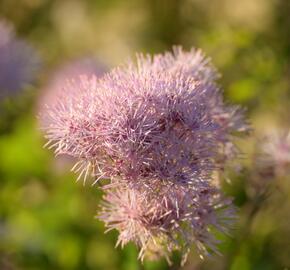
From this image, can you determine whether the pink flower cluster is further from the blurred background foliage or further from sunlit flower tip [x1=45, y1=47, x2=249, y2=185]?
the blurred background foliage

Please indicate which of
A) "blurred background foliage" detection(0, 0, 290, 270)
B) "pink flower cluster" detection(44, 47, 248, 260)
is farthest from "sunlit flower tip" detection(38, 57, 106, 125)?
"pink flower cluster" detection(44, 47, 248, 260)

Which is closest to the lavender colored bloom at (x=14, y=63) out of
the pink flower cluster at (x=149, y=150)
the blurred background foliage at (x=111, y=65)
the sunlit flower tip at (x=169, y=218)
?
the blurred background foliage at (x=111, y=65)

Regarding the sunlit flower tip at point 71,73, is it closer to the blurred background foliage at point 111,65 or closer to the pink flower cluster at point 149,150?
the blurred background foliage at point 111,65

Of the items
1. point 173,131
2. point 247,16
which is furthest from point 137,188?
point 247,16

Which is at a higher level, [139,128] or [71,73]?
[71,73]

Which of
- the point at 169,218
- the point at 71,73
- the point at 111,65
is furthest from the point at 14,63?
the point at 169,218

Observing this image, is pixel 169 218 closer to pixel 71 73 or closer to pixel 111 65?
pixel 71 73
